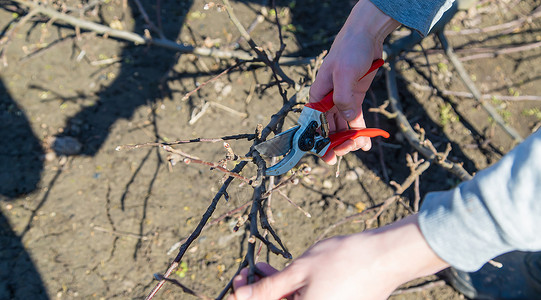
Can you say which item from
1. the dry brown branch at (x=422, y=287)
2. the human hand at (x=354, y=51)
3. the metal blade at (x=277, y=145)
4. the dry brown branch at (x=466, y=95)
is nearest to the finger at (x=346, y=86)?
the human hand at (x=354, y=51)

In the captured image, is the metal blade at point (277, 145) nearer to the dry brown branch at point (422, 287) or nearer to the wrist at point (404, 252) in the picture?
the wrist at point (404, 252)

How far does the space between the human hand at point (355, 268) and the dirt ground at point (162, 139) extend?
868mm

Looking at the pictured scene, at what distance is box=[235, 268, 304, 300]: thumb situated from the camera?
1152 millimetres

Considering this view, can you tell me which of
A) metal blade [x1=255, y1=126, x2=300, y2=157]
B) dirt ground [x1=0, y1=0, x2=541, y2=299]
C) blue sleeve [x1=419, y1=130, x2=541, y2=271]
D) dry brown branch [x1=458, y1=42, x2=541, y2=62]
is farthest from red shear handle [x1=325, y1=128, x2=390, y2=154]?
dry brown branch [x1=458, y1=42, x2=541, y2=62]

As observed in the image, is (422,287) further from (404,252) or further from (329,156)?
(404,252)

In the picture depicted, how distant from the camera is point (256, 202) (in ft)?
4.78

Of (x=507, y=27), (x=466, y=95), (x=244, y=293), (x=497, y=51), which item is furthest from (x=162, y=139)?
(x=507, y=27)

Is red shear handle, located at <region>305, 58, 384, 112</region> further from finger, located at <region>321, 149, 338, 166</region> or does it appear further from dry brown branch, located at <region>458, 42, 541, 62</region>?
dry brown branch, located at <region>458, 42, 541, 62</region>

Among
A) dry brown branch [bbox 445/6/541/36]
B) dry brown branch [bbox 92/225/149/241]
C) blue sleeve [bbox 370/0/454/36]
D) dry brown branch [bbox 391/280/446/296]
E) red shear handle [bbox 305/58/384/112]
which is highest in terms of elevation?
blue sleeve [bbox 370/0/454/36]

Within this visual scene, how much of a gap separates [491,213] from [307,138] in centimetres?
75

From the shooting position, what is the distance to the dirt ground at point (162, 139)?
2330 millimetres

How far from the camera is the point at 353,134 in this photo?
170cm

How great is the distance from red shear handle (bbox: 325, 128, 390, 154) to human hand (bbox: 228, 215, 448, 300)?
1.86 feet

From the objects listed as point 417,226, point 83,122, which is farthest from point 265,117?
point 417,226
